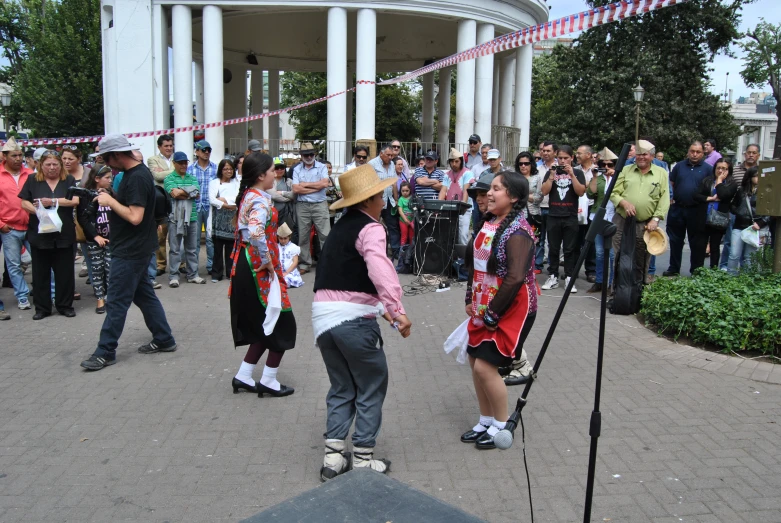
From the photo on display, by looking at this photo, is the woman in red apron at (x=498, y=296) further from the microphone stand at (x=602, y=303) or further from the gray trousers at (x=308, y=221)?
the gray trousers at (x=308, y=221)

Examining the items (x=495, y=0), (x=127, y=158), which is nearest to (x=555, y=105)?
(x=495, y=0)

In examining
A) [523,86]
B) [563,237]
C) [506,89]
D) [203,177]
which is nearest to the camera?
[563,237]

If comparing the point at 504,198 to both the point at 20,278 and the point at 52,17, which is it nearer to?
the point at 20,278

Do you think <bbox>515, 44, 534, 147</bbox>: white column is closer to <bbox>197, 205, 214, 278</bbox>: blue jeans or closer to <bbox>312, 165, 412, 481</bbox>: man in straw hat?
<bbox>197, 205, 214, 278</bbox>: blue jeans

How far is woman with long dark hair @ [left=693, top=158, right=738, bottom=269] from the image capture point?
32.3 ft

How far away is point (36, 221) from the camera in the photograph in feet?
27.0

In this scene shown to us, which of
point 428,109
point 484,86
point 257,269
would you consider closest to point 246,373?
point 257,269

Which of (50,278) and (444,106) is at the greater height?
(444,106)

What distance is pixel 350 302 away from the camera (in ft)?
13.6

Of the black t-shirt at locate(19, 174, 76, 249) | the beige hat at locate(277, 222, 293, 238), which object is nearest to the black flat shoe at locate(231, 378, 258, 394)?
the beige hat at locate(277, 222, 293, 238)

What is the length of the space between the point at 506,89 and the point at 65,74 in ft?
72.8

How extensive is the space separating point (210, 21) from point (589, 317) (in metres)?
11.7

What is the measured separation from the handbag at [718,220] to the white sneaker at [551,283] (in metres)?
2.28

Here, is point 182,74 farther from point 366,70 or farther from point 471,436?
point 471,436
